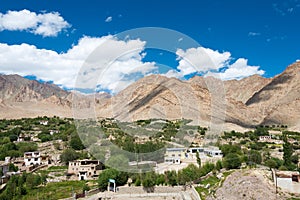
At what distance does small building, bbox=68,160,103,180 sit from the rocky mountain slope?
255 cm

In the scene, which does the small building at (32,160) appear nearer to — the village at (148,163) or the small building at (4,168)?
the village at (148,163)

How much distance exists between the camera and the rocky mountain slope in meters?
17.2

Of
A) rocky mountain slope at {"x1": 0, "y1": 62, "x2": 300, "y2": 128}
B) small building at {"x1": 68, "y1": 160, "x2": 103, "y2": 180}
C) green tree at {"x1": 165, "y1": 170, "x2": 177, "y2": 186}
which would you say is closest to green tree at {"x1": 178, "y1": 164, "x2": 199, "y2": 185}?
green tree at {"x1": 165, "y1": 170, "x2": 177, "y2": 186}

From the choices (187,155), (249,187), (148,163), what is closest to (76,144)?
(187,155)

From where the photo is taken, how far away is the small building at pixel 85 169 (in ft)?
49.3

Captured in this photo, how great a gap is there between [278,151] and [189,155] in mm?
7404

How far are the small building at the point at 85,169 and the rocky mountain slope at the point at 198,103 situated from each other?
2546 millimetres

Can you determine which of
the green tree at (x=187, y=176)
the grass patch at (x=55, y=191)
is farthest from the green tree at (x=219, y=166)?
the grass patch at (x=55, y=191)

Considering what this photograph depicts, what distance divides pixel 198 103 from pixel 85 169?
267 inches

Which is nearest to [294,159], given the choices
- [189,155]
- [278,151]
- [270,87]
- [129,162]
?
[278,151]

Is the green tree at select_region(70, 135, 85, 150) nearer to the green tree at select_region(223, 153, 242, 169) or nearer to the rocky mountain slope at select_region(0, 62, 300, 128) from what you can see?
the rocky mountain slope at select_region(0, 62, 300, 128)

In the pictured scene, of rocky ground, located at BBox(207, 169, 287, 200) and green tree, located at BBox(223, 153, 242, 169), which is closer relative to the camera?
rocky ground, located at BBox(207, 169, 287, 200)

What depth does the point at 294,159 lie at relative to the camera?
16.9m

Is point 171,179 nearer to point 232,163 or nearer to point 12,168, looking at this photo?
point 232,163
